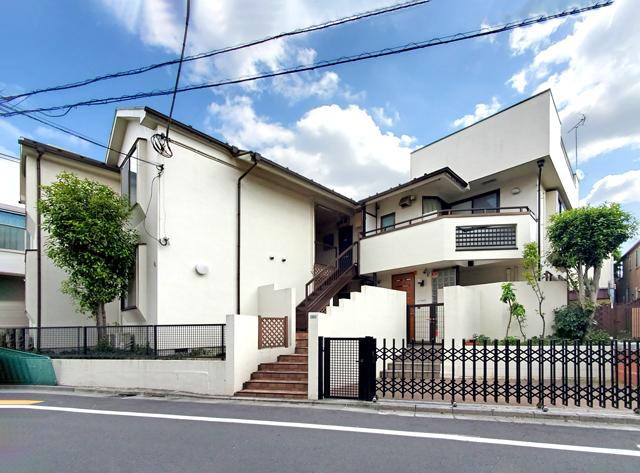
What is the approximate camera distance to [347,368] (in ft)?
22.2

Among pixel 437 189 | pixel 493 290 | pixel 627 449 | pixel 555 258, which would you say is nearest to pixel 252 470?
pixel 627 449

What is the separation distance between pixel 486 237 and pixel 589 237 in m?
2.69

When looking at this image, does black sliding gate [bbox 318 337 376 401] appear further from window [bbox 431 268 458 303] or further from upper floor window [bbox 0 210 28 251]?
upper floor window [bbox 0 210 28 251]

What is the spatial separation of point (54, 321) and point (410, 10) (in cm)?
1297

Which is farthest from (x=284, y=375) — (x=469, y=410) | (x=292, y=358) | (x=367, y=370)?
(x=469, y=410)

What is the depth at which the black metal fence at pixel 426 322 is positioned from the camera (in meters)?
10.2

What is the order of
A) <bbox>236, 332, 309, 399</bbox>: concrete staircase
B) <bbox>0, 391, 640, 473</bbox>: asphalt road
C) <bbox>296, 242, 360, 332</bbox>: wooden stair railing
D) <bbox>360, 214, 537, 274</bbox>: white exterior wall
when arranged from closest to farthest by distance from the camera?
<bbox>0, 391, 640, 473</bbox>: asphalt road < <bbox>236, 332, 309, 399</bbox>: concrete staircase < <bbox>360, 214, 537, 274</bbox>: white exterior wall < <bbox>296, 242, 360, 332</bbox>: wooden stair railing

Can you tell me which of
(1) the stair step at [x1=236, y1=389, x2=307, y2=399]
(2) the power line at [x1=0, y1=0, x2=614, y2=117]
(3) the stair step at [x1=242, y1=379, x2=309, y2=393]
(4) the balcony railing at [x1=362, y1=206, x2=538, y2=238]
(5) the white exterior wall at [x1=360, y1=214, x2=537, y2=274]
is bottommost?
(1) the stair step at [x1=236, y1=389, x2=307, y2=399]

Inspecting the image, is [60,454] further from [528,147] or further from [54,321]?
[528,147]

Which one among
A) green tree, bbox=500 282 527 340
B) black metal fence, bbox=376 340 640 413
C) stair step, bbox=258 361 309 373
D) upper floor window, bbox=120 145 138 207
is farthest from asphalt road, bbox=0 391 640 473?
upper floor window, bbox=120 145 138 207

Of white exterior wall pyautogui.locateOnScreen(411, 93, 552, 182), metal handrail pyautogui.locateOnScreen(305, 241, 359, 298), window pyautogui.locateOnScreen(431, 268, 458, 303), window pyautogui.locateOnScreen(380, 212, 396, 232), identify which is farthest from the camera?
window pyautogui.locateOnScreen(380, 212, 396, 232)

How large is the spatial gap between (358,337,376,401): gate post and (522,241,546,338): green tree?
19.3 ft

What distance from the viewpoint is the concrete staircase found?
7.21 m

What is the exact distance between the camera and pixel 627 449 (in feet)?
14.7
